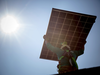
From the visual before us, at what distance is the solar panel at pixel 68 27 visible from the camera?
7088 millimetres

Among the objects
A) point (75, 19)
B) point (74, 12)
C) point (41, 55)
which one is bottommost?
point (41, 55)

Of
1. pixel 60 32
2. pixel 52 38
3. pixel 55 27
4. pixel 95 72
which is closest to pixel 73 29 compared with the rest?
pixel 60 32

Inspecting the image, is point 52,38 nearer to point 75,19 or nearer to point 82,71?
point 75,19

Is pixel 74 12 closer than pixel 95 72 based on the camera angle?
No

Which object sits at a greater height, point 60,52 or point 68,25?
point 68,25

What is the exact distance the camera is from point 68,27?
7.70 m

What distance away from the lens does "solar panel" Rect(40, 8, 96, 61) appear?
7.09 meters

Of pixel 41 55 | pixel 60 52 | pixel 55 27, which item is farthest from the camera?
pixel 41 55

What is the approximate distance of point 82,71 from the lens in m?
1.54

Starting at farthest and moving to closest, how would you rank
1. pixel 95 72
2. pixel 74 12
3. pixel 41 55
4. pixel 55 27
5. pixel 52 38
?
1. pixel 41 55
2. pixel 52 38
3. pixel 55 27
4. pixel 74 12
5. pixel 95 72

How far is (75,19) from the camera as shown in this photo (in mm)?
7320

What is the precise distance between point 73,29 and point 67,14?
1.85 meters

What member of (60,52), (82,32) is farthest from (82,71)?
(82,32)

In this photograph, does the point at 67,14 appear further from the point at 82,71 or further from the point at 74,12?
the point at 82,71
